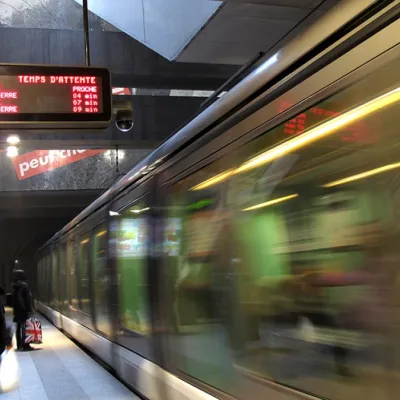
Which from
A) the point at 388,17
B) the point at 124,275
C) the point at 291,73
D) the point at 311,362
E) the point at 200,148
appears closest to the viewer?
the point at 388,17

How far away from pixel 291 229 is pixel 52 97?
362 cm

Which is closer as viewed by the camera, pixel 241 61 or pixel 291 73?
pixel 291 73

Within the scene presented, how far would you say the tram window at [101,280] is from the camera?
6762 mm

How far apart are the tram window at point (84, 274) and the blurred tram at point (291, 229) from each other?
4.00 metres

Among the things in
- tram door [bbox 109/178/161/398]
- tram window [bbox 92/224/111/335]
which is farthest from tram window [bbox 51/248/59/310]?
tram door [bbox 109/178/161/398]

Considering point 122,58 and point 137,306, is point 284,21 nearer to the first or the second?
point 122,58

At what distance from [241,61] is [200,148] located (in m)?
5.85

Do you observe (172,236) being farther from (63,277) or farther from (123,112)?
(63,277)

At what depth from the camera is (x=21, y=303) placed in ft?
33.3

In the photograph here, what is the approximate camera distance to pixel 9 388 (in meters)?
6.15

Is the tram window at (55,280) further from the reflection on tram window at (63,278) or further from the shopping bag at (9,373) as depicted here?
the shopping bag at (9,373)

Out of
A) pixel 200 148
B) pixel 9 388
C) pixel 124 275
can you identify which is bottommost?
pixel 9 388

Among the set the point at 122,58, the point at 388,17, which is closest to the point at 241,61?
the point at 122,58

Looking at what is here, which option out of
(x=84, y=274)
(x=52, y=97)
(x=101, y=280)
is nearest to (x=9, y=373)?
(x=101, y=280)
